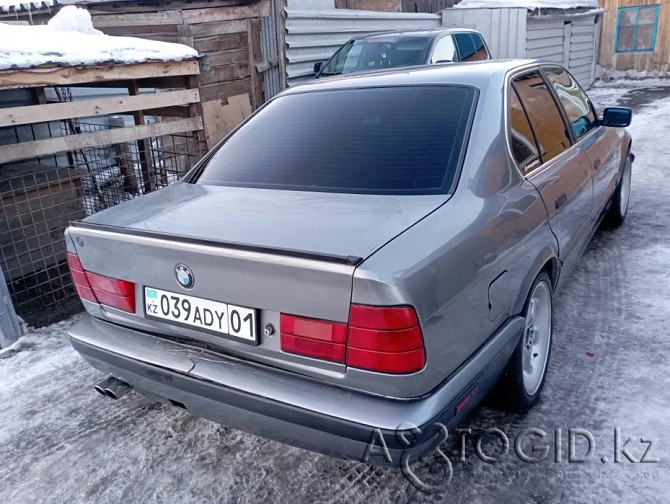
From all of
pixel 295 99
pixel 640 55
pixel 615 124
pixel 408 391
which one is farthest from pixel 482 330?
pixel 640 55

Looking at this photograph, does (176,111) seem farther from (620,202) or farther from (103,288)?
(620,202)

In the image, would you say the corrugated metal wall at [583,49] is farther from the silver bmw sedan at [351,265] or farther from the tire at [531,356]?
the tire at [531,356]

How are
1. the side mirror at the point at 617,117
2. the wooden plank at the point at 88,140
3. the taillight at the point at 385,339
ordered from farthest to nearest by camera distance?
the side mirror at the point at 617,117, the wooden plank at the point at 88,140, the taillight at the point at 385,339

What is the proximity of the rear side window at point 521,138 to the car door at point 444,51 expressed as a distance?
547 cm

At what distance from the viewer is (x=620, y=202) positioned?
493 centimetres

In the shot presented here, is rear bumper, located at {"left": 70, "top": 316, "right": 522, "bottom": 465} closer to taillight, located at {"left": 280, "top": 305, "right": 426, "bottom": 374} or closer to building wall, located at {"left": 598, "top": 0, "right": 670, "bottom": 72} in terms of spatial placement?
taillight, located at {"left": 280, "top": 305, "right": 426, "bottom": 374}

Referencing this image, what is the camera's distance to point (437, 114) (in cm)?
257

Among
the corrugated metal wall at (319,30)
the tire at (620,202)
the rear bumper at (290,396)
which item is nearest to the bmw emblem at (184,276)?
the rear bumper at (290,396)

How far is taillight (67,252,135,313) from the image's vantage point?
2.31 meters

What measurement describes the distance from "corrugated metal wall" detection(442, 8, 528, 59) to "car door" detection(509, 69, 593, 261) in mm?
10227

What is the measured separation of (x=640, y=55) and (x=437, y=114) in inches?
722

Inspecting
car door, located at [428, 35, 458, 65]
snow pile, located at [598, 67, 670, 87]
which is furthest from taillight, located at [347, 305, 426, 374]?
snow pile, located at [598, 67, 670, 87]

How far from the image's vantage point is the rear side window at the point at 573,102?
11.6ft

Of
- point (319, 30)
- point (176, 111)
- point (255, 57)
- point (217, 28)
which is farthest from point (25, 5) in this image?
point (176, 111)
